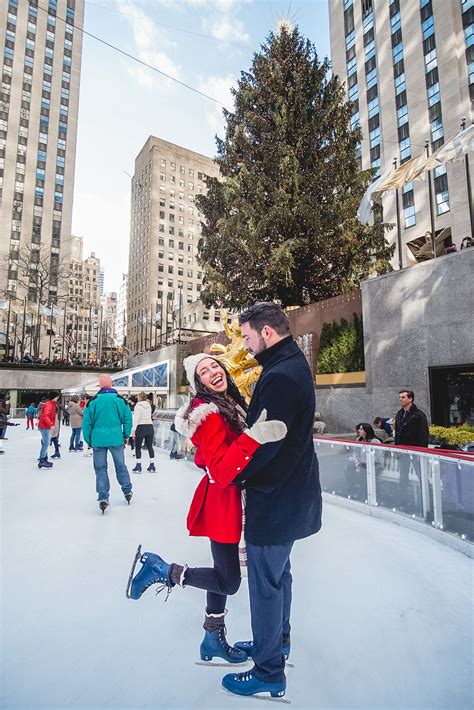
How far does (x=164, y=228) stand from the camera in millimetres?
66000

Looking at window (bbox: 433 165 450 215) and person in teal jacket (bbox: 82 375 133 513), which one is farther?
window (bbox: 433 165 450 215)

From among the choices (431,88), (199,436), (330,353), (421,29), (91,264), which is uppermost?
(91,264)

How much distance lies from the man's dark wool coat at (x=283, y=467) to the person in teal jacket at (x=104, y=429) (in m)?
3.44

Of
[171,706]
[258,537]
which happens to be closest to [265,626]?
[258,537]

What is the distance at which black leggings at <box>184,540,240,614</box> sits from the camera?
1.78 metres

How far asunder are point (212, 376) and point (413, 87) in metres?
36.2

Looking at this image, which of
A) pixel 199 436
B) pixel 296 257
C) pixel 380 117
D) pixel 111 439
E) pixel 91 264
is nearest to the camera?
pixel 199 436

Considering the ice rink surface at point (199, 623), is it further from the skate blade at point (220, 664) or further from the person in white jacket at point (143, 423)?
the person in white jacket at point (143, 423)

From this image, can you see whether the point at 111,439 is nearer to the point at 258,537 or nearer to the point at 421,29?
the point at 258,537

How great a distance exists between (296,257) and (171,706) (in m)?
13.7

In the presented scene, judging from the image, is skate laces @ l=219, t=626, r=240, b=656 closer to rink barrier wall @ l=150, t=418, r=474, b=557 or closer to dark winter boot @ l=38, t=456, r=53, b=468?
rink barrier wall @ l=150, t=418, r=474, b=557

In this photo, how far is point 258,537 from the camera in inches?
60.6

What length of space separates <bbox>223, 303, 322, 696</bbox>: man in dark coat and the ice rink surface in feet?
0.55

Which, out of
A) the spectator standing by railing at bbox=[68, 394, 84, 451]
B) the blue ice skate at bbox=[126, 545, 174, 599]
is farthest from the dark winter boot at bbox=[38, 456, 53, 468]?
the blue ice skate at bbox=[126, 545, 174, 599]
